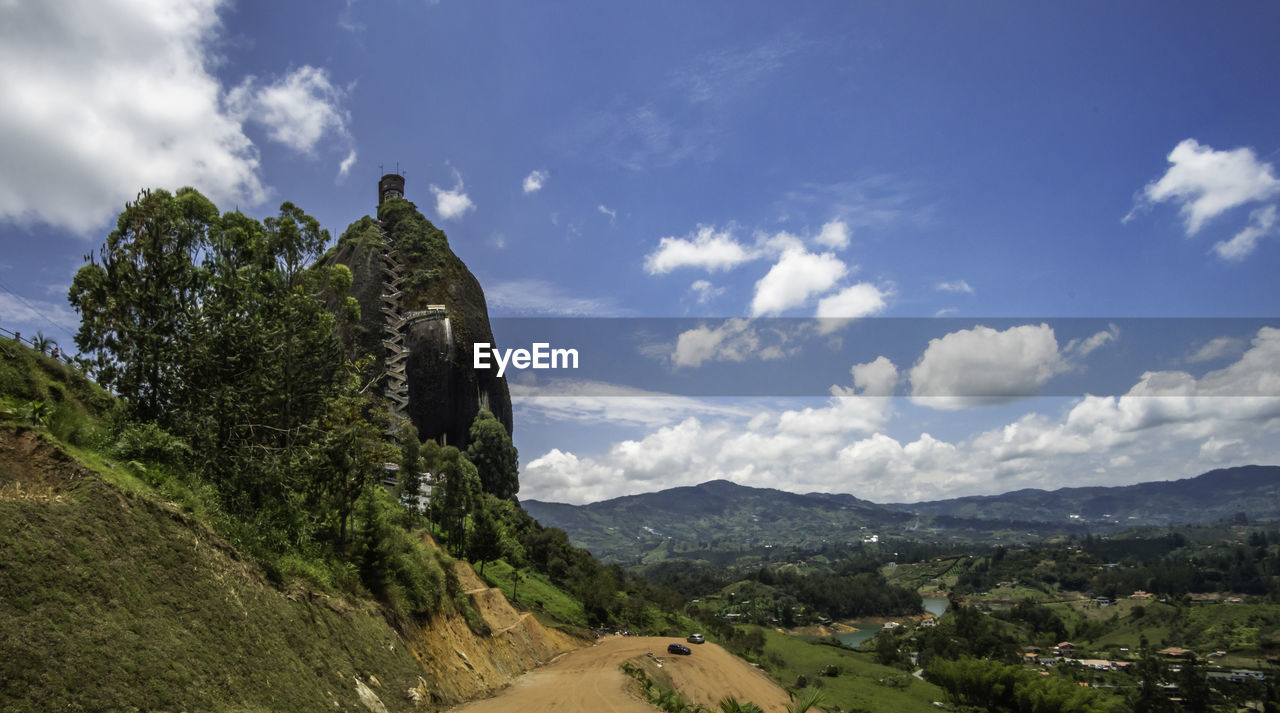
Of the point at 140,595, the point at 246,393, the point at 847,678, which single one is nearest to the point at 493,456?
the point at 246,393

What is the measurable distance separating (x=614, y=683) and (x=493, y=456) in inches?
1666

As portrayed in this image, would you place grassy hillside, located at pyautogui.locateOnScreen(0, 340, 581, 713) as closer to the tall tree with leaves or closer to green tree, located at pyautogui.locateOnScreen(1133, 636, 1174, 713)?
the tall tree with leaves

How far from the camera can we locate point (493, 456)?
7069cm

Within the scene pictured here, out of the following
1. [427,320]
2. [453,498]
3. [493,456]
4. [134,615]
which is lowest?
[134,615]

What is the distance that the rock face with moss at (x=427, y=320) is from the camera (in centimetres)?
7038

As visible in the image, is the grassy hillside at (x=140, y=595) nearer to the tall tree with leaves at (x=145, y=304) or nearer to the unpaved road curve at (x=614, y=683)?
the tall tree with leaves at (x=145, y=304)

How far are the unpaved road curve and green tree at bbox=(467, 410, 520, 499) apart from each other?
2223 centimetres

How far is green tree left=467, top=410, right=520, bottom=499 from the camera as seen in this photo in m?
69.8

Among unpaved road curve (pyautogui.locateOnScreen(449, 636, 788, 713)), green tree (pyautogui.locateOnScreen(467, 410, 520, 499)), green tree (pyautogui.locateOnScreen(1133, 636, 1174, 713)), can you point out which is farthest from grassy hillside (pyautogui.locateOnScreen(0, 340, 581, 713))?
green tree (pyautogui.locateOnScreen(1133, 636, 1174, 713))

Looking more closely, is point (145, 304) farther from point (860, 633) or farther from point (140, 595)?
point (860, 633)

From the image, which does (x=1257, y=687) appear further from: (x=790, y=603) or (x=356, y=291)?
(x=356, y=291)

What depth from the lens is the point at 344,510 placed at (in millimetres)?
22797

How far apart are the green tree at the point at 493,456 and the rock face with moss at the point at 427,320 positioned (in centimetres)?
429

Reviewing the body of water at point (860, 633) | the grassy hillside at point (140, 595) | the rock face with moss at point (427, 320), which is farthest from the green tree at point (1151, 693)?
the grassy hillside at point (140, 595)
